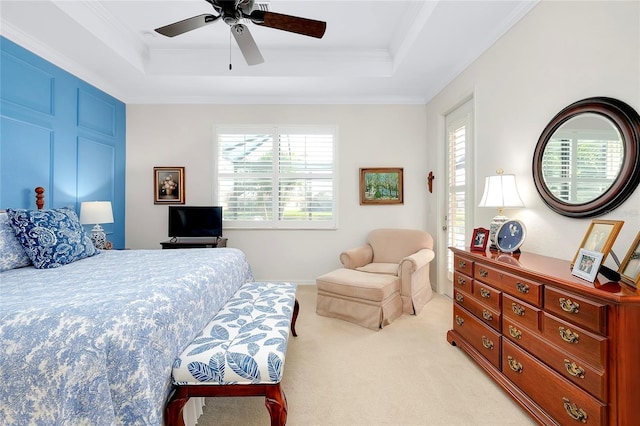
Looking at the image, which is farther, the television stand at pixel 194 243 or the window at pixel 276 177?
the window at pixel 276 177

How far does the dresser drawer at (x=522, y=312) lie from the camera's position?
1.67m

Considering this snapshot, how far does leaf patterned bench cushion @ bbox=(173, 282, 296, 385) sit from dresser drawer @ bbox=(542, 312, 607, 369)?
140cm

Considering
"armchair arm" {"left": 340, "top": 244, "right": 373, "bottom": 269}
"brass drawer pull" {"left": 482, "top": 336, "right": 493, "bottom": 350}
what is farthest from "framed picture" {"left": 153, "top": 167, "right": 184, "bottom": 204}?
"brass drawer pull" {"left": 482, "top": 336, "right": 493, "bottom": 350}

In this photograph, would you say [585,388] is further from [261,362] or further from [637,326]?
[261,362]

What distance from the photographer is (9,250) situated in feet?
6.86

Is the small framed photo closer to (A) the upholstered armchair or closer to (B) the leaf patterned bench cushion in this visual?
(B) the leaf patterned bench cushion

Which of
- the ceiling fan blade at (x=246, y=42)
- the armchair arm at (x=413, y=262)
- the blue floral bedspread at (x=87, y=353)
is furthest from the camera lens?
the armchair arm at (x=413, y=262)

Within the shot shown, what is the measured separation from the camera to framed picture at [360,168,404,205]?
4.45m

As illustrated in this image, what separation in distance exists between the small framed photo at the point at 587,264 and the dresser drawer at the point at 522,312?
30 cm

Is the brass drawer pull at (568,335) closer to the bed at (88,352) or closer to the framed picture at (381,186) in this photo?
the bed at (88,352)

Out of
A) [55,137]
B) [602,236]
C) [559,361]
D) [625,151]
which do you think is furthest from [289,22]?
[55,137]

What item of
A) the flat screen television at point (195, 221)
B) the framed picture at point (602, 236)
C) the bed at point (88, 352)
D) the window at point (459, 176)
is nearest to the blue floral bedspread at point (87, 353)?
the bed at point (88, 352)

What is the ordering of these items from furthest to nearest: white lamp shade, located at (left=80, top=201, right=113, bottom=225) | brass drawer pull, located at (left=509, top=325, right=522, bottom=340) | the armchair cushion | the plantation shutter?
1. the armchair cushion
2. white lamp shade, located at (left=80, top=201, right=113, bottom=225)
3. brass drawer pull, located at (left=509, top=325, right=522, bottom=340)
4. the plantation shutter

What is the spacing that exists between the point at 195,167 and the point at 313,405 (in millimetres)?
3715
